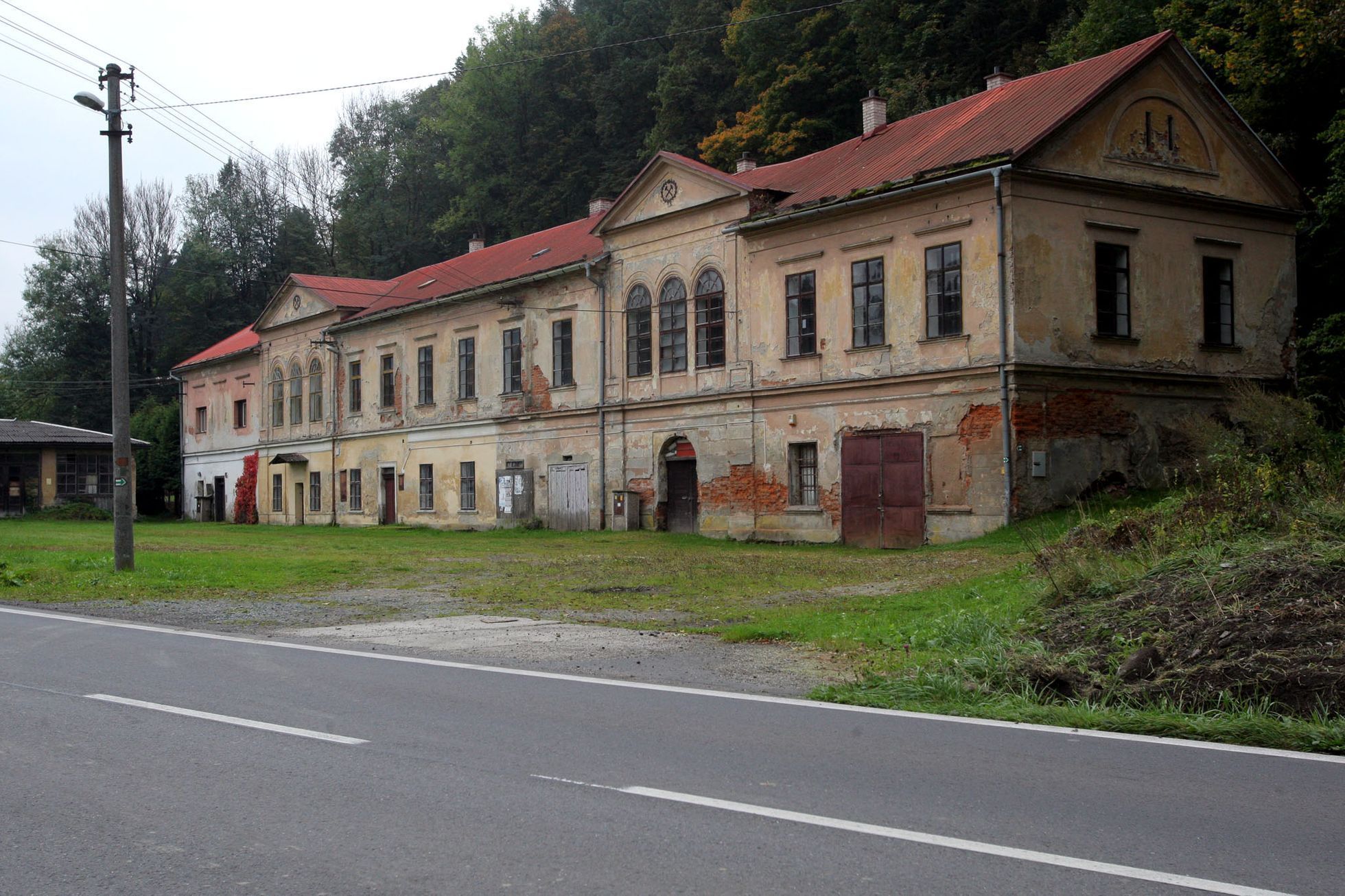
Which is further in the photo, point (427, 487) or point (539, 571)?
point (427, 487)

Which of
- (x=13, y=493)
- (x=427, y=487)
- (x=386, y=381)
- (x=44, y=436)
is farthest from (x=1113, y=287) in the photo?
(x=13, y=493)

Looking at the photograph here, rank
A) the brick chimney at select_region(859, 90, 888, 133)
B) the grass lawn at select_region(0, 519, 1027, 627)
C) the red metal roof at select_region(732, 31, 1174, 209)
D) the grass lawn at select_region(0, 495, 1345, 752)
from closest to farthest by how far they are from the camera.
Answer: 1. the grass lawn at select_region(0, 495, 1345, 752)
2. the grass lawn at select_region(0, 519, 1027, 627)
3. the red metal roof at select_region(732, 31, 1174, 209)
4. the brick chimney at select_region(859, 90, 888, 133)

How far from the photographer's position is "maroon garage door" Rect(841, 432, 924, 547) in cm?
2691

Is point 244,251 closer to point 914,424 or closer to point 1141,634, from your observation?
point 914,424

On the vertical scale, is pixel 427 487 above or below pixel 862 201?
below

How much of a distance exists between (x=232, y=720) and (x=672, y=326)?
26.0 m

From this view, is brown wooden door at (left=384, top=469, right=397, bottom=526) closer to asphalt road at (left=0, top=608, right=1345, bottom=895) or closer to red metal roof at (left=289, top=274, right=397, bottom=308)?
red metal roof at (left=289, top=274, right=397, bottom=308)

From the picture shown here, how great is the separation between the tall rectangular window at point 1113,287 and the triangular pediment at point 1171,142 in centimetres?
155

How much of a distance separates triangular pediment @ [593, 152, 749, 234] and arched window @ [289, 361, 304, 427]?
21.3 m

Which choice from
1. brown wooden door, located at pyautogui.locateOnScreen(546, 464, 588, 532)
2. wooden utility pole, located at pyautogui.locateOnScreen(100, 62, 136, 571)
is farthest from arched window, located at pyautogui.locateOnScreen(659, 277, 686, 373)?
wooden utility pole, located at pyautogui.locateOnScreen(100, 62, 136, 571)

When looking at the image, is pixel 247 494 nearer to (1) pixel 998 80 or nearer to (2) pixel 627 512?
(2) pixel 627 512

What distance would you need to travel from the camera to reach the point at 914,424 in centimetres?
2703

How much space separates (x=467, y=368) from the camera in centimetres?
4206

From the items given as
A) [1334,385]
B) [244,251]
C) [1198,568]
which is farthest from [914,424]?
[244,251]
